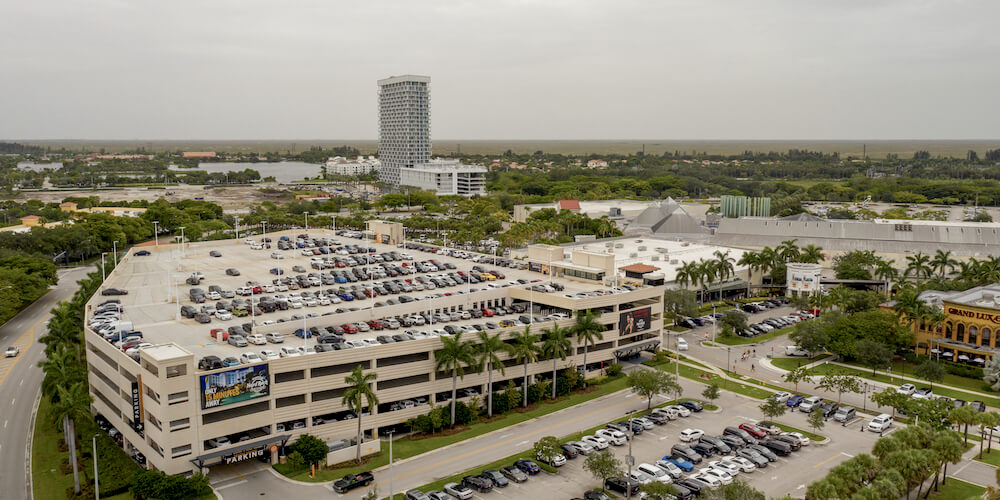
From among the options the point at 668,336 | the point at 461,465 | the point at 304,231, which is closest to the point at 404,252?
the point at 304,231

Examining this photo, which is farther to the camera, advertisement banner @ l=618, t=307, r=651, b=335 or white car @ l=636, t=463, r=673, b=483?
advertisement banner @ l=618, t=307, r=651, b=335

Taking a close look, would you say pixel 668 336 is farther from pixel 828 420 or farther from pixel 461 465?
pixel 461 465

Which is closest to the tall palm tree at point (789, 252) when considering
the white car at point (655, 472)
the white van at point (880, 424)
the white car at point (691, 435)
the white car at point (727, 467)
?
the white van at point (880, 424)

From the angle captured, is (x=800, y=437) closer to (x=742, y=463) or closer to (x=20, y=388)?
(x=742, y=463)

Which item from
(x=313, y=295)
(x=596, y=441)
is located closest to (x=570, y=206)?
(x=313, y=295)

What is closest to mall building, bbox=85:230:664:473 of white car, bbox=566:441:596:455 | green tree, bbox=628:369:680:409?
green tree, bbox=628:369:680:409

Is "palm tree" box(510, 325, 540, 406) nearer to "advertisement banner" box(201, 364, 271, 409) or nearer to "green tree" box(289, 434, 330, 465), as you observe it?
"green tree" box(289, 434, 330, 465)
